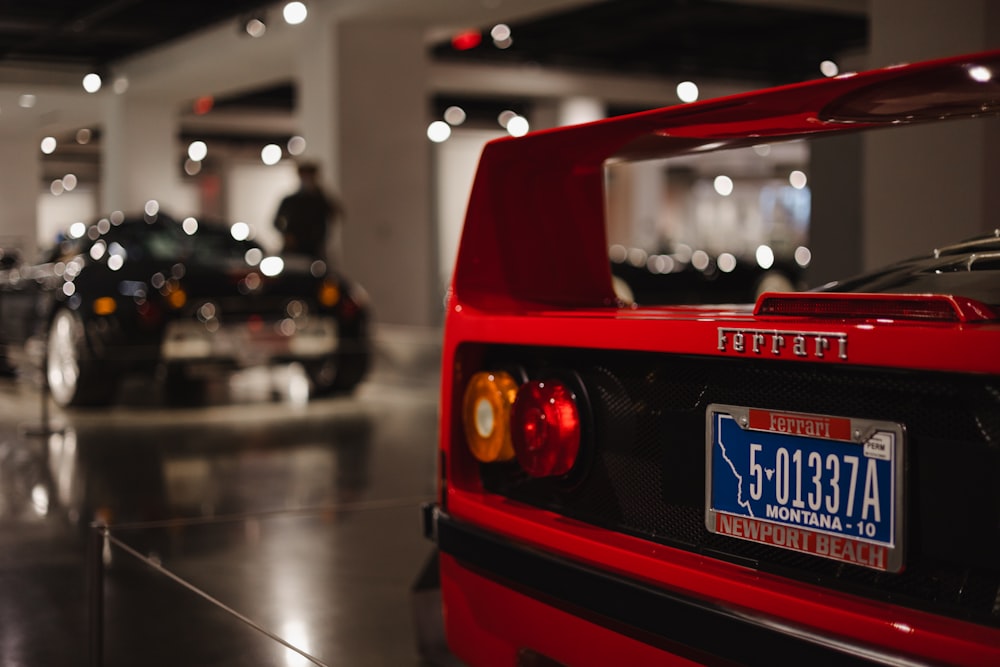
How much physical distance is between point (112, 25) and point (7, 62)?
3.49 m

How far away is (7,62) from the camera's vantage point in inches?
695

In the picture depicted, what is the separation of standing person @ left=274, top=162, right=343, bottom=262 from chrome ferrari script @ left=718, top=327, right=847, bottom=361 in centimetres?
799

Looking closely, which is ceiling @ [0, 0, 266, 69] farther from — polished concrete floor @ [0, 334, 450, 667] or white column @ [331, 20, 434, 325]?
polished concrete floor @ [0, 334, 450, 667]

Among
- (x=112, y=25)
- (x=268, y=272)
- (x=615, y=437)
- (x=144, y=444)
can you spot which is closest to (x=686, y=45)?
(x=112, y=25)

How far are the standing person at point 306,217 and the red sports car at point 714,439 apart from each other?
289 inches

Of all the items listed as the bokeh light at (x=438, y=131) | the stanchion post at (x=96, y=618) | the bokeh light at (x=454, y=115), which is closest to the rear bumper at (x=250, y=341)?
the stanchion post at (x=96, y=618)

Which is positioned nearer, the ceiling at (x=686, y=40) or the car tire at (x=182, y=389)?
the car tire at (x=182, y=389)

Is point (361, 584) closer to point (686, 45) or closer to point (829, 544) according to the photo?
point (829, 544)

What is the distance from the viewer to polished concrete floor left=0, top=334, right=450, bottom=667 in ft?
9.25

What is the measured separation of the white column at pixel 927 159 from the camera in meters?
5.25

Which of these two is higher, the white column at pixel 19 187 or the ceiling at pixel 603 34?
the ceiling at pixel 603 34

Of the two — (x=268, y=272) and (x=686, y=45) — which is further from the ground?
(x=686, y=45)

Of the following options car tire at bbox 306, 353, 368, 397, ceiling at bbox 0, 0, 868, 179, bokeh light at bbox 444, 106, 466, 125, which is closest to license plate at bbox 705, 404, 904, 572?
car tire at bbox 306, 353, 368, 397

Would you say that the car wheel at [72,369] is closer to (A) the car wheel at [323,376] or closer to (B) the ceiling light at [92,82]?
(A) the car wheel at [323,376]
